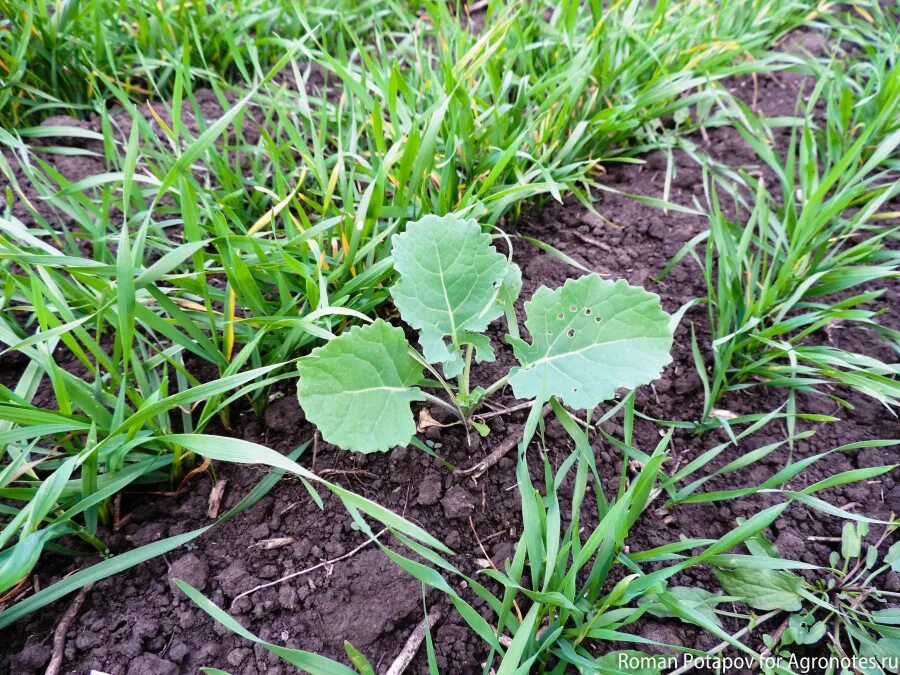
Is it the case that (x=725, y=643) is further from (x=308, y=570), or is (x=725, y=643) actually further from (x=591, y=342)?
(x=308, y=570)

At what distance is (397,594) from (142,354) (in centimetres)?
70

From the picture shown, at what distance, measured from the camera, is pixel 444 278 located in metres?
1.07

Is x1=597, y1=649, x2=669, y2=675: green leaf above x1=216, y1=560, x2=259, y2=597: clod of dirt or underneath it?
underneath

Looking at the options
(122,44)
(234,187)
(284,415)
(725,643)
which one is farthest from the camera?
(122,44)

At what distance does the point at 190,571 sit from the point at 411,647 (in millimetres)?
377

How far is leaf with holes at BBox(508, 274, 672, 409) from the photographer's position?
3.25 feet

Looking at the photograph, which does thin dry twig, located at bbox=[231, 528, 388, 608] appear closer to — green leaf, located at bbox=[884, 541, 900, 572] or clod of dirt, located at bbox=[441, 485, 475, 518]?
clod of dirt, located at bbox=[441, 485, 475, 518]

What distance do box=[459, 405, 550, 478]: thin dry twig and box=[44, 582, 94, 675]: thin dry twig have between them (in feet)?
2.12

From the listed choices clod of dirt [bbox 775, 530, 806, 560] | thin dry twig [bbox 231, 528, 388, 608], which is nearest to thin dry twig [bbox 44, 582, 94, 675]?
thin dry twig [bbox 231, 528, 388, 608]

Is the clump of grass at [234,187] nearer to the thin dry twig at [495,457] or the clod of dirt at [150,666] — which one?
the clod of dirt at [150,666]

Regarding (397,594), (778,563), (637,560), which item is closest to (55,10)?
(397,594)

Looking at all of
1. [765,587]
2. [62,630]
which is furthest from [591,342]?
[62,630]

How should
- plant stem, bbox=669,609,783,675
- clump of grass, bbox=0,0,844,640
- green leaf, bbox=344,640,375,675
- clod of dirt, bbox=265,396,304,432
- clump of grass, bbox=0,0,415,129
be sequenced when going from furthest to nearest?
clump of grass, bbox=0,0,415,129
clod of dirt, bbox=265,396,304,432
clump of grass, bbox=0,0,844,640
plant stem, bbox=669,609,783,675
green leaf, bbox=344,640,375,675

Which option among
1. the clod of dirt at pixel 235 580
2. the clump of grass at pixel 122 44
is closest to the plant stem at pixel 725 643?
the clod of dirt at pixel 235 580
